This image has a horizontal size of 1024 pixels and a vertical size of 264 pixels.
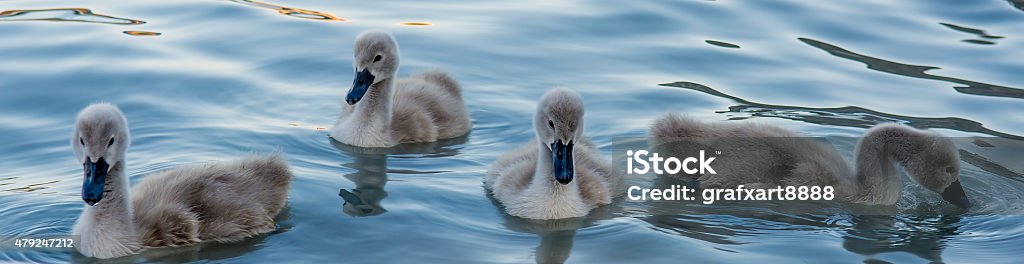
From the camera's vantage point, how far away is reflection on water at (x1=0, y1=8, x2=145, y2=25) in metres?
14.0

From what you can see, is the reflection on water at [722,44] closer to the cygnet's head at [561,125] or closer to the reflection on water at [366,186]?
the reflection on water at [366,186]

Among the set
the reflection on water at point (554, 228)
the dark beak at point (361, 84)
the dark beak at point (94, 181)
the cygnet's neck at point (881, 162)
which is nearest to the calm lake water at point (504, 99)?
the reflection on water at point (554, 228)

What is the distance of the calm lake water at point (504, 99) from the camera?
824 cm

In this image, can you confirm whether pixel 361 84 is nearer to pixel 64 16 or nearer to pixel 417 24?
pixel 417 24

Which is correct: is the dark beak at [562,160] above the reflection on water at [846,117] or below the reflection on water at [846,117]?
below

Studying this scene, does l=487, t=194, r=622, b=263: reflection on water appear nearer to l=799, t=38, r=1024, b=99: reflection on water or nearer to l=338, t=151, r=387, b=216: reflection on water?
l=338, t=151, r=387, b=216: reflection on water

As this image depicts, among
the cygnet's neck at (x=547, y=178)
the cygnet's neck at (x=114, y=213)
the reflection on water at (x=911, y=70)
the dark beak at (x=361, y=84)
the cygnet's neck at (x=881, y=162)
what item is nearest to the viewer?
the cygnet's neck at (x=114, y=213)

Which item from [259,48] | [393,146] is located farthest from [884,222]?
[259,48]

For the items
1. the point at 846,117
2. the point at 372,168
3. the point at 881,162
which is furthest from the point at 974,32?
the point at 372,168

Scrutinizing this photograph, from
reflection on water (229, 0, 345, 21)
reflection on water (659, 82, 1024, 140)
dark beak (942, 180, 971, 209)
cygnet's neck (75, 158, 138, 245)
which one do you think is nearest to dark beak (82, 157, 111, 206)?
cygnet's neck (75, 158, 138, 245)

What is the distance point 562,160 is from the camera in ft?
26.7

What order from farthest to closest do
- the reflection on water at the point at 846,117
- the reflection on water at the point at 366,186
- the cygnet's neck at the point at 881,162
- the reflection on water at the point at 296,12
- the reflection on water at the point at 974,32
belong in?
the reflection on water at the point at 296,12
the reflection on water at the point at 974,32
the reflection on water at the point at 846,117
the cygnet's neck at the point at 881,162
the reflection on water at the point at 366,186

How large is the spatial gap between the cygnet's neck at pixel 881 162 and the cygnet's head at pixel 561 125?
1.80 metres

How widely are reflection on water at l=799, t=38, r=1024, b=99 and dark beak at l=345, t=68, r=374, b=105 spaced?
488 cm
